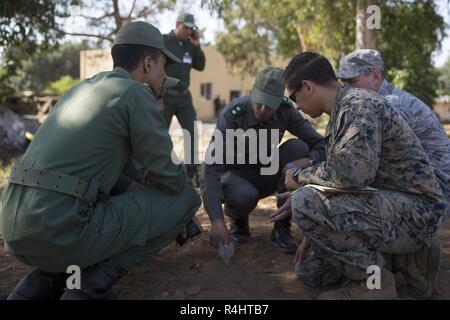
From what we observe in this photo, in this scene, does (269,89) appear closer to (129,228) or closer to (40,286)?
(129,228)

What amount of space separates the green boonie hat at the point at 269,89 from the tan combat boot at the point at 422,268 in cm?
128

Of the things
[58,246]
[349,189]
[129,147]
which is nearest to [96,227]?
[58,246]

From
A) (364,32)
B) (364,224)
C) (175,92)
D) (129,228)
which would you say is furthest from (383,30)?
(129,228)

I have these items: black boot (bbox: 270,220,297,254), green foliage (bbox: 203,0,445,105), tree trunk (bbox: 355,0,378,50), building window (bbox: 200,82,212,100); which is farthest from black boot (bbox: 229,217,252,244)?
building window (bbox: 200,82,212,100)

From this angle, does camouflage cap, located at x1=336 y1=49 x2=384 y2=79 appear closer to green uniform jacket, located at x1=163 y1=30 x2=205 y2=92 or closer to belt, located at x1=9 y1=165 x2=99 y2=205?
Result: belt, located at x1=9 y1=165 x2=99 y2=205

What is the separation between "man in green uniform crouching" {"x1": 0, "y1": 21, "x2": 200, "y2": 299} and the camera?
7.45 feet

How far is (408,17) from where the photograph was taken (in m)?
11.5

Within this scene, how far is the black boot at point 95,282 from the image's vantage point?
2.40 metres

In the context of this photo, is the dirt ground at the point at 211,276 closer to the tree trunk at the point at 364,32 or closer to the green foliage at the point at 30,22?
the green foliage at the point at 30,22

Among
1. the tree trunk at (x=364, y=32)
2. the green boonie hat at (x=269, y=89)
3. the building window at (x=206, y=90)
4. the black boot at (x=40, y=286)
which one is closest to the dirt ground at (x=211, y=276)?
the black boot at (x=40, y=286)

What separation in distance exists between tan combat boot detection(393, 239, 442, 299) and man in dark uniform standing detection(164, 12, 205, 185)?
11.8ft

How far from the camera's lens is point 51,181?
225cm

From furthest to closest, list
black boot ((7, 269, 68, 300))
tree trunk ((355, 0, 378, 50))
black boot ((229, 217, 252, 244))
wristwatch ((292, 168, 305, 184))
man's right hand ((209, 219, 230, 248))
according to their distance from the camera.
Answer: tree trunk ((355, 0, 378, 50)) → black boot ((229, 217, 252, 244)) → man's right hand ((209, 219, 230, 248)) → wristwatch ((292, 168, 305, 184)) → black boot ((7, 269, 68, 300))
